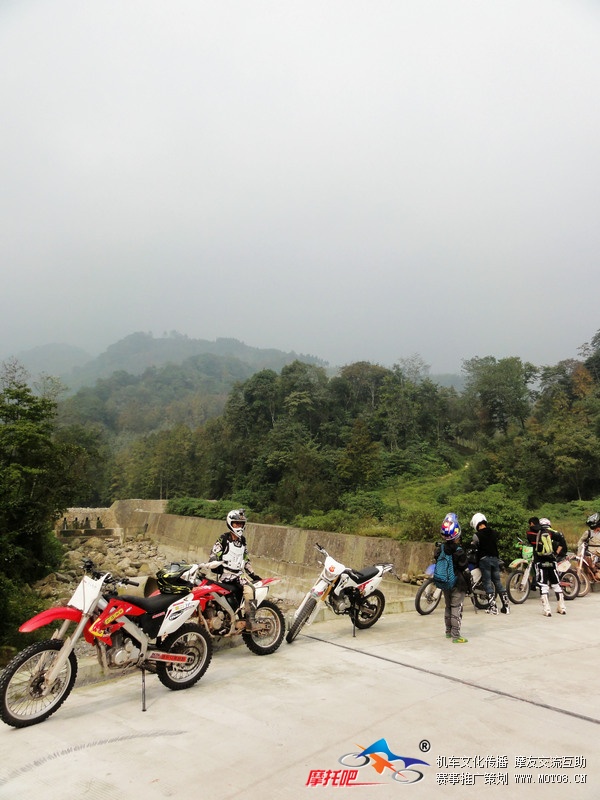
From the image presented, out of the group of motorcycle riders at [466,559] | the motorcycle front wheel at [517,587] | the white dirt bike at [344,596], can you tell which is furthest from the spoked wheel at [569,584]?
the white dirt bike at [344,596]

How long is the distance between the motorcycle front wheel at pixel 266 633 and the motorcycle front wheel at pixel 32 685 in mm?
1815

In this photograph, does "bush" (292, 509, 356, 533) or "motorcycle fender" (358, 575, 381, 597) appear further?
"bush" (292, 509, 356, 533)

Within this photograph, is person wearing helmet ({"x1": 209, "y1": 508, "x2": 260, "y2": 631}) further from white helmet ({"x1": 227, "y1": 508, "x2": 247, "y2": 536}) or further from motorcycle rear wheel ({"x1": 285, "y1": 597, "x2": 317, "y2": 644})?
motorcycle rear wheel ({"x1": 285, "y1": 597, "x2": 317, "y2": 644})

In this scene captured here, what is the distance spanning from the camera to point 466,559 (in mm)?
5961

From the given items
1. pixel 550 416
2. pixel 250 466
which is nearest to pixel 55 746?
pixel 550 416

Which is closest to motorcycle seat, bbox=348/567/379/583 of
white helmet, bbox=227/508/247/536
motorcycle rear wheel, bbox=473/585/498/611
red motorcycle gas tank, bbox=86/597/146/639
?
white helmet, bbox=227/508/247/536

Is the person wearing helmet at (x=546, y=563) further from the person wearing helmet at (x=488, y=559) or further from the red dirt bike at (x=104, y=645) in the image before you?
the red dirt bike at (x=104, y=645)

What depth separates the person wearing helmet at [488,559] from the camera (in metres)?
7.30

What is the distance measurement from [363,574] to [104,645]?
3207 millimetres

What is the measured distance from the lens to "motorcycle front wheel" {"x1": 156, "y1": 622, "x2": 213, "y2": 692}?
Answer: 4.23 metres

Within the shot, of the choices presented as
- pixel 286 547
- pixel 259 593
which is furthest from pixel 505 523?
pixel 286 547

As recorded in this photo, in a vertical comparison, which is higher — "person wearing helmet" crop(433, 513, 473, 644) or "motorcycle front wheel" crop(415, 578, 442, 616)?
"person wearing helmet" crop(433, 513, 473, 644)

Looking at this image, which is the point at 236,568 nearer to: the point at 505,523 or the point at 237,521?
the point at 237,521

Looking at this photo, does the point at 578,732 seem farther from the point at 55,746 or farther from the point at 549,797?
the point at 55,746
